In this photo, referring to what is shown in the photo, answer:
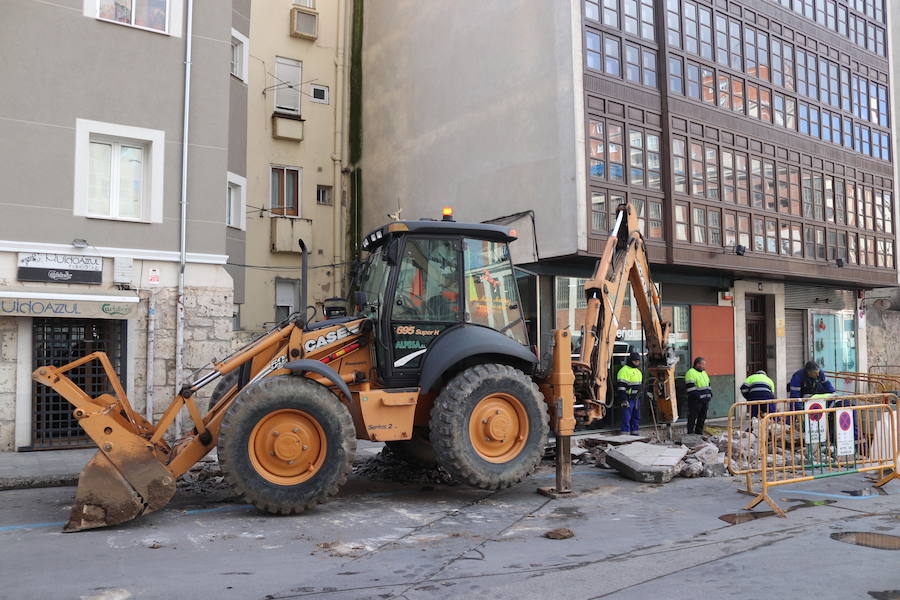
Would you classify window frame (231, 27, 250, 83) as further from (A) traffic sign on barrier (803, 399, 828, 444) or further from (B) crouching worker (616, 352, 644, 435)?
(A) traffic sign on barrier (803, 399, 828, 444)

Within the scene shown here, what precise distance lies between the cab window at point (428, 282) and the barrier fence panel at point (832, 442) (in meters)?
3.66

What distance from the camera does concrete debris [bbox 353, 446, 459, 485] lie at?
959 cm

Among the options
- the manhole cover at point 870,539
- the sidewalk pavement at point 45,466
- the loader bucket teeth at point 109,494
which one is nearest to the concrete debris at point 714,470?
the manhole cover at point 870,539

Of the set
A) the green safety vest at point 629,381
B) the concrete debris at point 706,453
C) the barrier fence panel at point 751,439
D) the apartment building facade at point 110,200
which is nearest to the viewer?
the barrier fence panel at point 751,439

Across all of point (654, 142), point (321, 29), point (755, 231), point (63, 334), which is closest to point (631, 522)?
point (63, 334)

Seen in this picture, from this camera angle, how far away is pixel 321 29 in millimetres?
20656

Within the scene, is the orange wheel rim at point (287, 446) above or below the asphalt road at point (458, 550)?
above

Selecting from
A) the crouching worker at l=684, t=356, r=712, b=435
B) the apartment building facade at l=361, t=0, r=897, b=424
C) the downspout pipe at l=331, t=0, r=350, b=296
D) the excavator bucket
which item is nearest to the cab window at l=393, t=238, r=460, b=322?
the excavator bucket

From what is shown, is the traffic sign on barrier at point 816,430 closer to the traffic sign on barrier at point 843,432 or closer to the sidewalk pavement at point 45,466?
the traffic sign on barrier at point 843,432

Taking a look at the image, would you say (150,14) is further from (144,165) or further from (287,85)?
(287,85)

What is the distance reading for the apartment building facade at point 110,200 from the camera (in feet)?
37.1

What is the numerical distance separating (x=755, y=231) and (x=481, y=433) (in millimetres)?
11910

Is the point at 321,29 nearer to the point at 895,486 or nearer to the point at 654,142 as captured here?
the point at 654,142

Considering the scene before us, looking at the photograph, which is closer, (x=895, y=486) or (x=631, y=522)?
(x=631, y=522)
